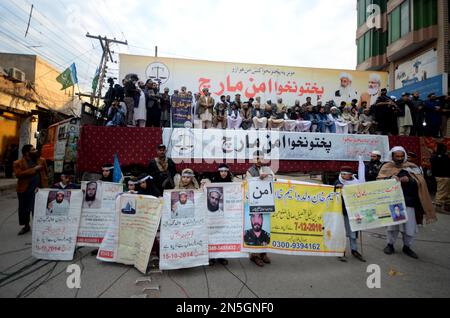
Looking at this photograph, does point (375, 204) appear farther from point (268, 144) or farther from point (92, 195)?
point (92, 195)

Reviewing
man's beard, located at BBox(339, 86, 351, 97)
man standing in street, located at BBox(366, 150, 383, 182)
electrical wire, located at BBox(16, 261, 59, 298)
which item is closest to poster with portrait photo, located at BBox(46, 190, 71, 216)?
electrical wire, located at BBox(16, 261, 59, 298)

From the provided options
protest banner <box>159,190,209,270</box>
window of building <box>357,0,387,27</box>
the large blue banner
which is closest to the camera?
protest banner <box>159,190,209,270</box>

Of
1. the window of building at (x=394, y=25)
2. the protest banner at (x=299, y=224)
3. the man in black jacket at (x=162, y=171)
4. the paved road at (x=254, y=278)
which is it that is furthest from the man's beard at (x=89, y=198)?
the window of building at (x=394, y=25)

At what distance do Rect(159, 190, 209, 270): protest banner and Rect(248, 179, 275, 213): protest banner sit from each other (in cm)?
73

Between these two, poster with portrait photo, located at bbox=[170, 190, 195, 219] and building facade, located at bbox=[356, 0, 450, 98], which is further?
building facade, located at bbox=[356, 0, 450, 98]

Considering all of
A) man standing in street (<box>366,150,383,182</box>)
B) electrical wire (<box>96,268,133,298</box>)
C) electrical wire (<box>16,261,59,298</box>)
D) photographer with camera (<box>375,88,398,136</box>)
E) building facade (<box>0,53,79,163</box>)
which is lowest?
electrical wire (<box>16,261,59,298</box>)

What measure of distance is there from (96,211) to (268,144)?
5.44 metres

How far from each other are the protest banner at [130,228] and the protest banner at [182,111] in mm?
5851

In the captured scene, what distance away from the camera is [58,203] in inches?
154

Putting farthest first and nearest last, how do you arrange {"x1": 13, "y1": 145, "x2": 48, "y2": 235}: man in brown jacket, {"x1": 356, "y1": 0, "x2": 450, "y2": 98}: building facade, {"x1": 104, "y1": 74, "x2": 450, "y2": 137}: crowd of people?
{"x1": 356, "y1": 0, "x2": 450, "y2": 98}: building facade → {"x1": 104, "y1": 74, "x2": 450, "y2": 137}: crowd of people → {"x1": 13, "y1": 145, "x2": 48, "y2": 235}: man in brown jacket

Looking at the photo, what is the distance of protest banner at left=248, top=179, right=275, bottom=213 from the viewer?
375 centimetres

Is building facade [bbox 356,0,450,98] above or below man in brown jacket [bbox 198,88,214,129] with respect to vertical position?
above

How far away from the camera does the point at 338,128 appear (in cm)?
951

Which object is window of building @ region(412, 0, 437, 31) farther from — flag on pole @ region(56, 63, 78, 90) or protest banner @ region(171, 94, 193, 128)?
flag on pole @ region(56, 63, 78, 90)
